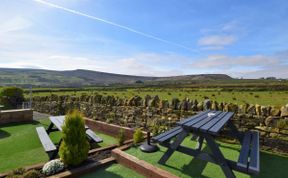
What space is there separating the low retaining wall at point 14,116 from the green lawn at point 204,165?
7952 millimetres

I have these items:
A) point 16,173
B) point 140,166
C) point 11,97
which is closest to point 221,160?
point 140,166

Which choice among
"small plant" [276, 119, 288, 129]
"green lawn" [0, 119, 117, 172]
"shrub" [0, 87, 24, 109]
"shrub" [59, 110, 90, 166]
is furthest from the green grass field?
"shrub" [59, 110, 90, 166]

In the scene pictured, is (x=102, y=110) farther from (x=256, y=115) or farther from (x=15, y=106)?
(x=15, y=106)

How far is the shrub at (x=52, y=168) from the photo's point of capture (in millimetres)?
4246

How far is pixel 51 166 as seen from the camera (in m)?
4.32

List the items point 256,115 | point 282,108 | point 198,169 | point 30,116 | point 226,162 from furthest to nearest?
point 30,116 < point 256,115 < point 282,108 < point 198,169 < point 226,162

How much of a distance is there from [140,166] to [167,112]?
350cm

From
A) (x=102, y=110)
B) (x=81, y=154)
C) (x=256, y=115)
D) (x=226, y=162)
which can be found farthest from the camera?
(x=102, y=110)

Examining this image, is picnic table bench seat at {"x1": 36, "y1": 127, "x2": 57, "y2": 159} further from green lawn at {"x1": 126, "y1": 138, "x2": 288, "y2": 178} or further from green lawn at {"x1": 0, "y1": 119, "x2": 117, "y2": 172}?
green lawn at {"x1": 126, "y1": 138, "x2": 288, "y2": 178}

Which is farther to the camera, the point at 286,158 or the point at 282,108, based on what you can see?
the point at 282,108

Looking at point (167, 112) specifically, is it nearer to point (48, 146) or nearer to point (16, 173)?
point (48, 146)

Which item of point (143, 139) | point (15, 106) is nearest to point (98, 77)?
point (15, 106)

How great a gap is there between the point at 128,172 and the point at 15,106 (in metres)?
15.5

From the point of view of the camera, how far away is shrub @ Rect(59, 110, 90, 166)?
4.39 m
